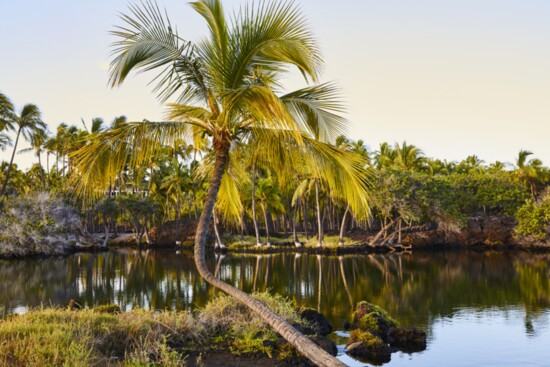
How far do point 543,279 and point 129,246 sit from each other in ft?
167

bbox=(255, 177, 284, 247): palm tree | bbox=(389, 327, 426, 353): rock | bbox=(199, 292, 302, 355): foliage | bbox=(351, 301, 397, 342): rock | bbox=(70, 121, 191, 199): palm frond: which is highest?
bbox=(255, 177, 284, 247): palm tree

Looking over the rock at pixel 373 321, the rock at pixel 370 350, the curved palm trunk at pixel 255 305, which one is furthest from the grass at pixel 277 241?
the curved palm trunk at pixel 255 305

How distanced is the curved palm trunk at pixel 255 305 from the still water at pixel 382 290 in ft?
18.7

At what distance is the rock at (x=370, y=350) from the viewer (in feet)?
47.0

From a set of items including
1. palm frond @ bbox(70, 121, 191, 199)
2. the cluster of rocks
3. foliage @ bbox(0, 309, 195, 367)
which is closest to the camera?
foliage @ bbox(0, 309, 195, 367)

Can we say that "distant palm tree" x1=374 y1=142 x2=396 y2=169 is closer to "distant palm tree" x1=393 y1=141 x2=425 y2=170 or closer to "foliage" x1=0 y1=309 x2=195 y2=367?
"distant palm tree" x1=393 y1=141 x2=425 y2=170

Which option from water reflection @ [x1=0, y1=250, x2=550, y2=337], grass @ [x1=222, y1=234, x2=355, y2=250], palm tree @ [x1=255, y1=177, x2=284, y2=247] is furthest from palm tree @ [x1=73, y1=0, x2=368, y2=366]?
palm tree @ [x1=255, y1=177, x2=284, y2=247]

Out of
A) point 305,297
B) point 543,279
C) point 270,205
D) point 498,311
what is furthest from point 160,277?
point 270,205

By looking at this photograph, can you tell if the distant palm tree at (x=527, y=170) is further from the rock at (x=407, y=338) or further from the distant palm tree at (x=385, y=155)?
the rock at (x=407, y=338)

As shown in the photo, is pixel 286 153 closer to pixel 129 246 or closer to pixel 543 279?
pixel 543 279

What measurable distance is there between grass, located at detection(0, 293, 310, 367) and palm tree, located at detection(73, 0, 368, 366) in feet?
8.29

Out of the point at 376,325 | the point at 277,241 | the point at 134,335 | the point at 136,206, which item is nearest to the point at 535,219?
the point at 277,241

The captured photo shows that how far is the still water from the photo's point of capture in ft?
53.3

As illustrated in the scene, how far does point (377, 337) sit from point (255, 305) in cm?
716
